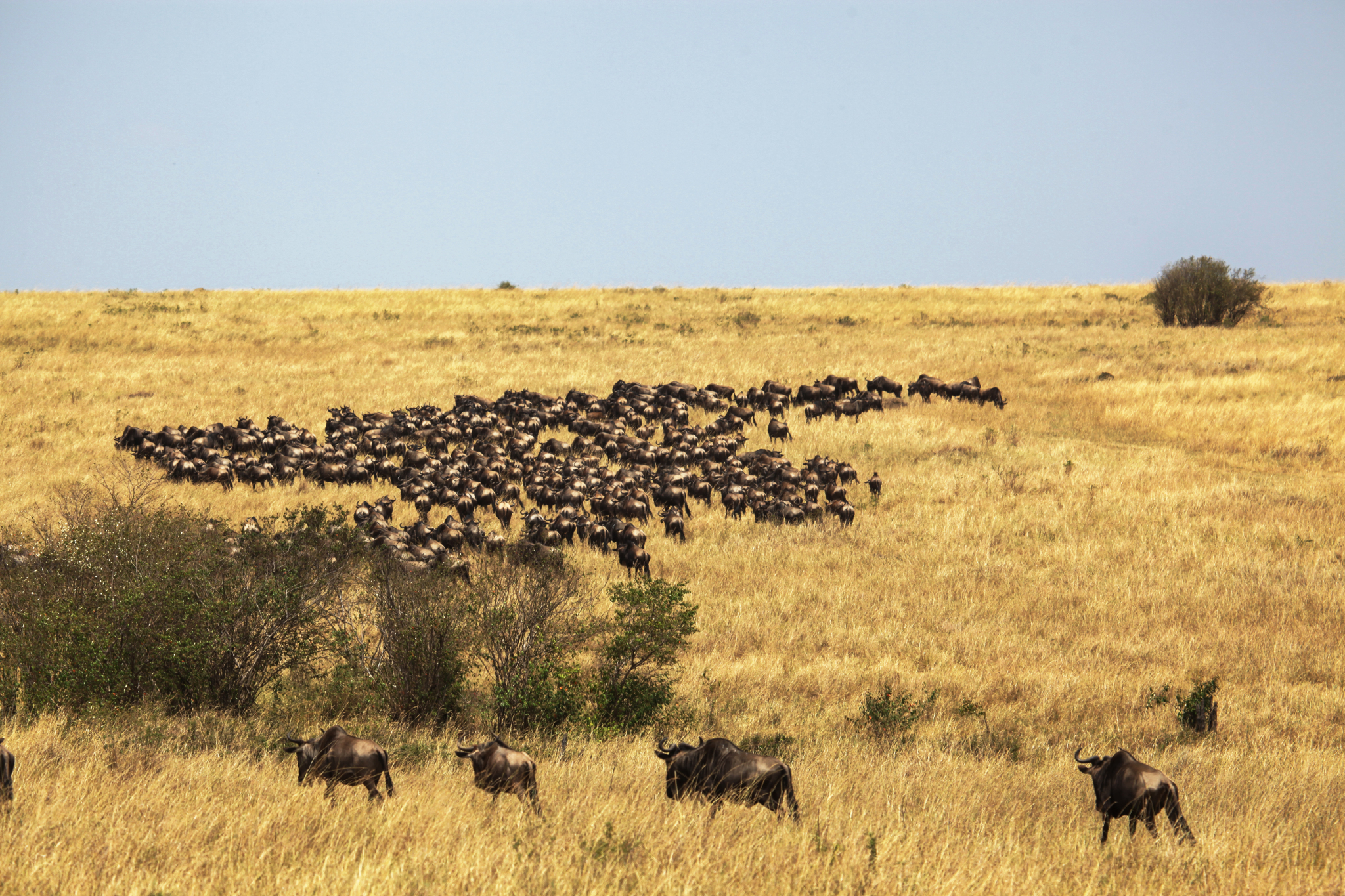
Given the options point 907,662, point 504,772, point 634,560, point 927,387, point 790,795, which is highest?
point 927,387

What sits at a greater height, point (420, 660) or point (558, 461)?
point (558, 461)

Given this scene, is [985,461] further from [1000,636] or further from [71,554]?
[71,554]

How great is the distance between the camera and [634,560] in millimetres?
20547

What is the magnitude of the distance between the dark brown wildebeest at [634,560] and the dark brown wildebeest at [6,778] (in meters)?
13.7

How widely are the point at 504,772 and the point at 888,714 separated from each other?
643cm

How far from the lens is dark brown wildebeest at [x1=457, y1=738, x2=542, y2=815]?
26.3 ft

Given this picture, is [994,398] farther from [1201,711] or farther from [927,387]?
[1201,711]

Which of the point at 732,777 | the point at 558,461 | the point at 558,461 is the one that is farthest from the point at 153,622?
the point at 558,461

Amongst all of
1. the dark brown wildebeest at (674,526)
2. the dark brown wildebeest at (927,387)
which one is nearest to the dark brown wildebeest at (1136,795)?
the dark brown wildebeest at (674,526)

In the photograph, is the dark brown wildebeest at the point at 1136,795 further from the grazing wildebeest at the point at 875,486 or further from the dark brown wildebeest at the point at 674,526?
the grazing wildebeest at the point at 875,486

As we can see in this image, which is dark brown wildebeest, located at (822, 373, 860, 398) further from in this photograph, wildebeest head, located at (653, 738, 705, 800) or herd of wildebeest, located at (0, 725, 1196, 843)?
wildebeest head, located at (653, 738, 705, 800)

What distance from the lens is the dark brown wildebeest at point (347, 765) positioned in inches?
313

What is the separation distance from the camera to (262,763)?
30.4ft

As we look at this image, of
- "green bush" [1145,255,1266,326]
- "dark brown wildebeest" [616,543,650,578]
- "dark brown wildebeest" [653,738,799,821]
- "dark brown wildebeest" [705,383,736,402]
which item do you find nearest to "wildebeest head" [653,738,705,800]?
"dark brown wildebeest" [653,738,799,821]
